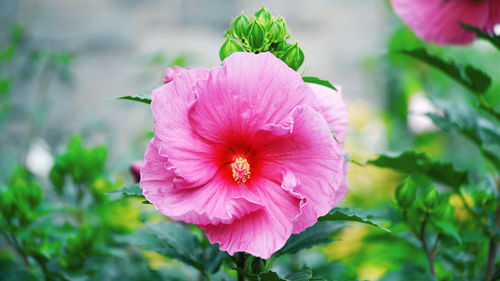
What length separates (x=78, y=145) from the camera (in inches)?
40.0

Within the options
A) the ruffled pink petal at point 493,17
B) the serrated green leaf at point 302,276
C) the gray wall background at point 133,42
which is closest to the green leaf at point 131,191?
the serrated green leaf at point 302,276

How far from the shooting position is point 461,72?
79 cm

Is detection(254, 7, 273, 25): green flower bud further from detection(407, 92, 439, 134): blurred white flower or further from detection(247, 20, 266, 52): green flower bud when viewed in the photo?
detection(407, 92, 439, 134): blurred white flower

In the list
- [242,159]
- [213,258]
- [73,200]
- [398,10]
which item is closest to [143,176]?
[242,159]

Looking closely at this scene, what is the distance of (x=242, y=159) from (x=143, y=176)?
0.37 feet

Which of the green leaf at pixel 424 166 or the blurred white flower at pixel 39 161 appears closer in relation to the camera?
the green leaf at pixel 424 166

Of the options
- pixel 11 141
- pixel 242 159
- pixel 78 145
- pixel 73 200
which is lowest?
pixel 11 141

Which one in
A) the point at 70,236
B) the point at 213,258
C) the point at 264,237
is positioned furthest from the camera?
the point at 70,236

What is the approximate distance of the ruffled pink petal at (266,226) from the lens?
18.4 inches

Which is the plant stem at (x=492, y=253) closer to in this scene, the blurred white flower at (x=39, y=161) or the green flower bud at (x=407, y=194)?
the green flower bud at (x=407, y=194)

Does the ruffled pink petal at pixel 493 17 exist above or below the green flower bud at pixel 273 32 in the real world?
below

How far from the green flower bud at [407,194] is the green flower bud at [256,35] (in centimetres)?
32

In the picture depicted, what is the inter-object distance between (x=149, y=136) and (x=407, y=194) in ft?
1.40

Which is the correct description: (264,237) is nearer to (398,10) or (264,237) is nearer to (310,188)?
(310,188)
